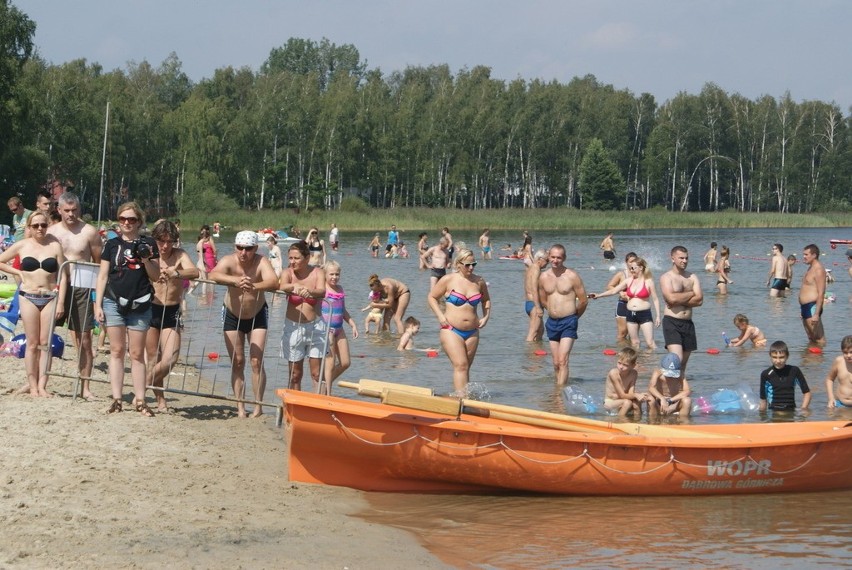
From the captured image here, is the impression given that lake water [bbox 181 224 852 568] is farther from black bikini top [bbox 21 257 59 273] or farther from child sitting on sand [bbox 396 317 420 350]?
black bikini top [bbox 21 257 59 273]

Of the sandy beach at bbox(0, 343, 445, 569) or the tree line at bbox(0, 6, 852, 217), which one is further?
the tree line at bbox(0, 6, 852, 217)

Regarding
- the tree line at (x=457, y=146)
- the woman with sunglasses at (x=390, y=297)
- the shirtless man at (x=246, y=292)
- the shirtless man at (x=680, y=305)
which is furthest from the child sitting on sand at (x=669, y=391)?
the tree line at (x=457, y=146)

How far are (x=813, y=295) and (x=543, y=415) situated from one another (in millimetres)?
9598

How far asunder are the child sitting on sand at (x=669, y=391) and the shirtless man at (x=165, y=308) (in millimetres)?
4871

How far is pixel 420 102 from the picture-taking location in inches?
3536

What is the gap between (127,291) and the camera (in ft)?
28.1

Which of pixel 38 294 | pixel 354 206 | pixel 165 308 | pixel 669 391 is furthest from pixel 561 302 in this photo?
pixel 354 206

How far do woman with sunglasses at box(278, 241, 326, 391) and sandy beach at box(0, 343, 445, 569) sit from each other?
73 centimetres

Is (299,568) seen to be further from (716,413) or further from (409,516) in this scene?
(716,413)

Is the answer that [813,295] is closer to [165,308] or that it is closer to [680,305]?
[680,305]

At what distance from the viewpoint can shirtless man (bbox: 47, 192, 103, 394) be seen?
9.30m

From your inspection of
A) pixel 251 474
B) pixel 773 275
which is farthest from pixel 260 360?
pixel 773 275

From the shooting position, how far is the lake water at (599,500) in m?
6.90

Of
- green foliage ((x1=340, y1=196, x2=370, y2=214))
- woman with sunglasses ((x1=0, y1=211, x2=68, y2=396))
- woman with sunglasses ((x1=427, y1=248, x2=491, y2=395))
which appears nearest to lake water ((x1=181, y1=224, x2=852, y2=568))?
woman with sunglasses ((x1=427, y1=248, x2=491, y2=395))
